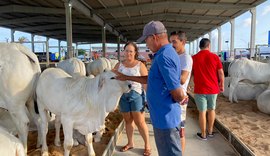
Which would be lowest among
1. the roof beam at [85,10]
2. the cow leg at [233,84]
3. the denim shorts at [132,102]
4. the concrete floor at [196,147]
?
the concrete floor at [196,147]

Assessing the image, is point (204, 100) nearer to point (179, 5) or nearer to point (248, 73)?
point (248, 73)

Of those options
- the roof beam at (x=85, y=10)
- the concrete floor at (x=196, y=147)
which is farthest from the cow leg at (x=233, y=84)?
the roof beam at (x=85, y=10)

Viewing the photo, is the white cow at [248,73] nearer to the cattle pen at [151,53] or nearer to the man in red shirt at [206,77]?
the cattle pen at [151,53]

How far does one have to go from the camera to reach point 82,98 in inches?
143

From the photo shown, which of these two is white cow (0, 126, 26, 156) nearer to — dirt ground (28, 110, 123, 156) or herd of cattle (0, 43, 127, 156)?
herd of cattle (0, 43, 127, 156)

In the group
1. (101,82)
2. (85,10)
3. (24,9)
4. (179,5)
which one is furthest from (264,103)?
(24,9)

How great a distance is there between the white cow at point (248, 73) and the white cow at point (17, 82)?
22.6 ft

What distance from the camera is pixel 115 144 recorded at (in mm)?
4836

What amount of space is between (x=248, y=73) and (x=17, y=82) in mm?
7529

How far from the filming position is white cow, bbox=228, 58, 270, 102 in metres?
9.08

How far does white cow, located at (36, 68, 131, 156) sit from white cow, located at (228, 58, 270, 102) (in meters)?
6.44

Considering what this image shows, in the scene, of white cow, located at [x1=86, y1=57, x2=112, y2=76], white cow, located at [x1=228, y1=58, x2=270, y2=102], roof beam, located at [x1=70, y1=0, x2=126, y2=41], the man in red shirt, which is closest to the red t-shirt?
the man in red shirt

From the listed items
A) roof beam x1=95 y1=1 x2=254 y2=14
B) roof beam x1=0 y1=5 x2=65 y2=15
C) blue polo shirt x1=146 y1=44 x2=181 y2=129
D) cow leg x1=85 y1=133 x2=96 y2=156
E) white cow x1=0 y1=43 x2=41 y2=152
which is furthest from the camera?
roof beam x1=95 y1=1 x2=254 y2=14

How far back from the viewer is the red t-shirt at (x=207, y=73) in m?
4.97
